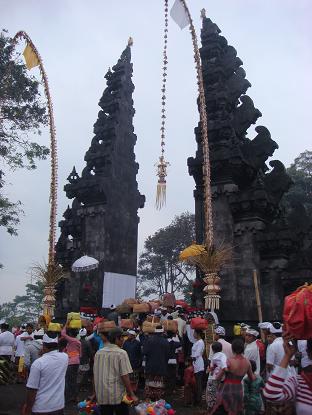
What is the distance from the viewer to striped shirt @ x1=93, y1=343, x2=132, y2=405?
5395 mm

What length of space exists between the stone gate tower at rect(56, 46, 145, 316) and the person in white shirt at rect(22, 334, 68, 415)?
1410cm

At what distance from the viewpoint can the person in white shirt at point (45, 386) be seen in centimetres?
479

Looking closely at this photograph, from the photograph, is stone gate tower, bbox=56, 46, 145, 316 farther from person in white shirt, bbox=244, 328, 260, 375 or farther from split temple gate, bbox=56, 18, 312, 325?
person in white shirt, bbox=244, 328, 260, 375

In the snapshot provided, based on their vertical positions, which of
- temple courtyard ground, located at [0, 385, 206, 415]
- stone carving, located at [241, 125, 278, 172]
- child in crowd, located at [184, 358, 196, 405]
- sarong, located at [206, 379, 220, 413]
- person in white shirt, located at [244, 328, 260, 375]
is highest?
stone carving, located at [241, 125, 278, 172]

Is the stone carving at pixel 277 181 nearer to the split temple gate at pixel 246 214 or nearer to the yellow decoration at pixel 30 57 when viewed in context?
the split temple gate at pixel 246 214

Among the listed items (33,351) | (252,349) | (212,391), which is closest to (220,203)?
(252,349)

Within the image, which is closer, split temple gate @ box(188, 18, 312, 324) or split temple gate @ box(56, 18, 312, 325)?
split temple gate @ box(188, 18, 312, 324)

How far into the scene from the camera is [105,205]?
21.2m

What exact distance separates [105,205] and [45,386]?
16520mm

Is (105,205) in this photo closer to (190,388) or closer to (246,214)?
(246,214)

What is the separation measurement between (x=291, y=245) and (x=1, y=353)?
9646 millimetres

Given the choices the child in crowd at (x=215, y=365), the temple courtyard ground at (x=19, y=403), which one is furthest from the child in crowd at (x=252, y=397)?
the temple courtyard ground at (x=19, y=403)

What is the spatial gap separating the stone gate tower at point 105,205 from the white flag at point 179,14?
864cm

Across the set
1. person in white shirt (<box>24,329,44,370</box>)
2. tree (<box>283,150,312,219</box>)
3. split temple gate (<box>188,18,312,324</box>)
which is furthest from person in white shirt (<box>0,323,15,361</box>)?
tree (<box>283,150,312,219</box>)
